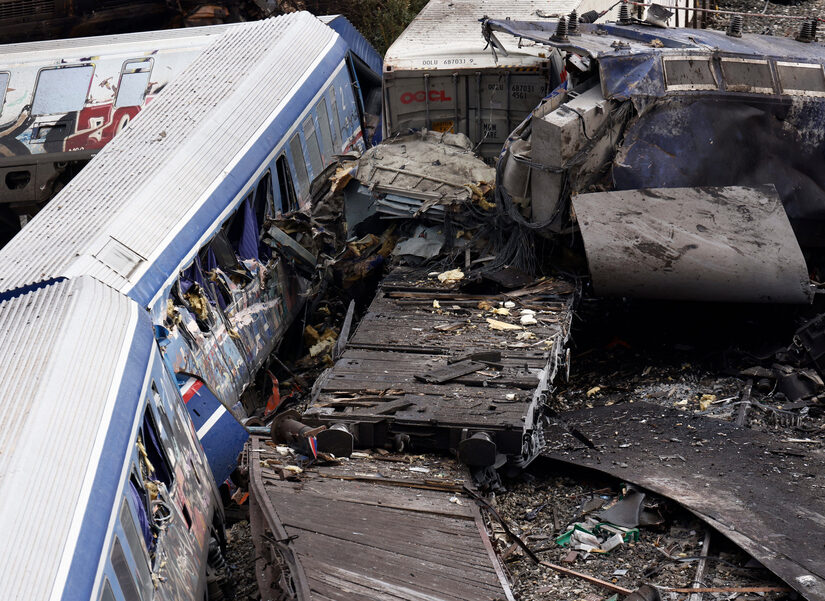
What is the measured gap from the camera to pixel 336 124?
49.0 ft

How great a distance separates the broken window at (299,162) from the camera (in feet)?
42.9

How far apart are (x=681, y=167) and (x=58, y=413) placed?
23.3 ft

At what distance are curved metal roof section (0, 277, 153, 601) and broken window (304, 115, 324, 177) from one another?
5.88m

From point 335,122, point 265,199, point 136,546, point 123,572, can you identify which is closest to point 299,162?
point 265,199

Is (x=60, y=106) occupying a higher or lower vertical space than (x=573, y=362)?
higher

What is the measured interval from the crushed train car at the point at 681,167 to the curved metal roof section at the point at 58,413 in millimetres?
4658

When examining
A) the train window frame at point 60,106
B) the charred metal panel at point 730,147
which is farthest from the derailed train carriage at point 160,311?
the charred metal panel at point 730,147

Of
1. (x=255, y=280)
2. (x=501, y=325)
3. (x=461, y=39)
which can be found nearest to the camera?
(x=501, y=325)

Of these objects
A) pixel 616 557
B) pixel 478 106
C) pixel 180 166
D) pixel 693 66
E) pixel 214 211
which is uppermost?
pixel 693 66

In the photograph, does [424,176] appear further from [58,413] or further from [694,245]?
[58,413]

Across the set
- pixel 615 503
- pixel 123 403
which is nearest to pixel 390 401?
pixel 615 503

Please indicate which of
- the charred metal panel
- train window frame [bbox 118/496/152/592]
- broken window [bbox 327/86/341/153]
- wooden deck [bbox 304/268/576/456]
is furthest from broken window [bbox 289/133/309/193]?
train window frame [bbox 118/496/152/592]

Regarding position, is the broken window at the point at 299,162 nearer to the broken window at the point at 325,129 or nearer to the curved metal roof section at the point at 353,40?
the broken window at the point at 325,129

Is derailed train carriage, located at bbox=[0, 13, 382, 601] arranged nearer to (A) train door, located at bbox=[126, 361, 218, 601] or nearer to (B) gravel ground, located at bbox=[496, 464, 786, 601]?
(A) train door, located at bbox=[126, 361, 218, 601]
